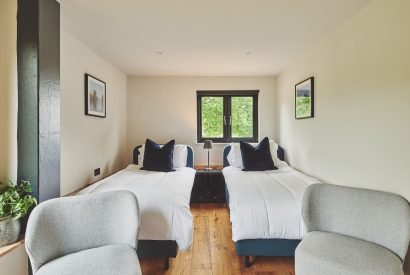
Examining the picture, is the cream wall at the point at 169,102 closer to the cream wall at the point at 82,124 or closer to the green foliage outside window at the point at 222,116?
the green foliage outside window at the point at 222,116

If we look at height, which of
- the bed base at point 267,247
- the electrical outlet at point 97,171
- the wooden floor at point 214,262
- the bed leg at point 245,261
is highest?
the electrical outlet at point 97,171

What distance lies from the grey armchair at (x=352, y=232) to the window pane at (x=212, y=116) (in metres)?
2.73

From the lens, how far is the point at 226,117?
452cm

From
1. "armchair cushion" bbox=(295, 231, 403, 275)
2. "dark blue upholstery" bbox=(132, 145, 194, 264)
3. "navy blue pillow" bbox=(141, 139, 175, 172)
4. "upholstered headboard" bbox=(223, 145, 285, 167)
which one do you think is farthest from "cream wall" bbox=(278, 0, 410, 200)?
"navy blue pillow" bbox=(141, 139, 175, 172)

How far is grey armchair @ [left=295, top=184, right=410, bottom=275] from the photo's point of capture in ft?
4.77

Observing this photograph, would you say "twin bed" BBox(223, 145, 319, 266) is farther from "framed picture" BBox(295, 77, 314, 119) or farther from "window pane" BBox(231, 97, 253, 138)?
"window pane" BBox(231, 97, 253, 138)

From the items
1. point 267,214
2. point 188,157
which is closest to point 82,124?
point 188,157

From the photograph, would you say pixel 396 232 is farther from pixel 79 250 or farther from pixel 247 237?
pixel 79 250

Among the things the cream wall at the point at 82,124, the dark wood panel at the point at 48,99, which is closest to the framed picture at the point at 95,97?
the cream wall at the point at 82,124

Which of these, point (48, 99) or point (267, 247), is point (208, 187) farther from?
point (48, 99)

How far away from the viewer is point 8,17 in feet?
5.70

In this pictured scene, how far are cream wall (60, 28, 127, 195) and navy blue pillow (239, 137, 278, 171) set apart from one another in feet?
6.77

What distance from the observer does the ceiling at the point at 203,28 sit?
6.37 feet

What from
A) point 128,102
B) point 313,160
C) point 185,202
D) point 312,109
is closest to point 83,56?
point 128,102
